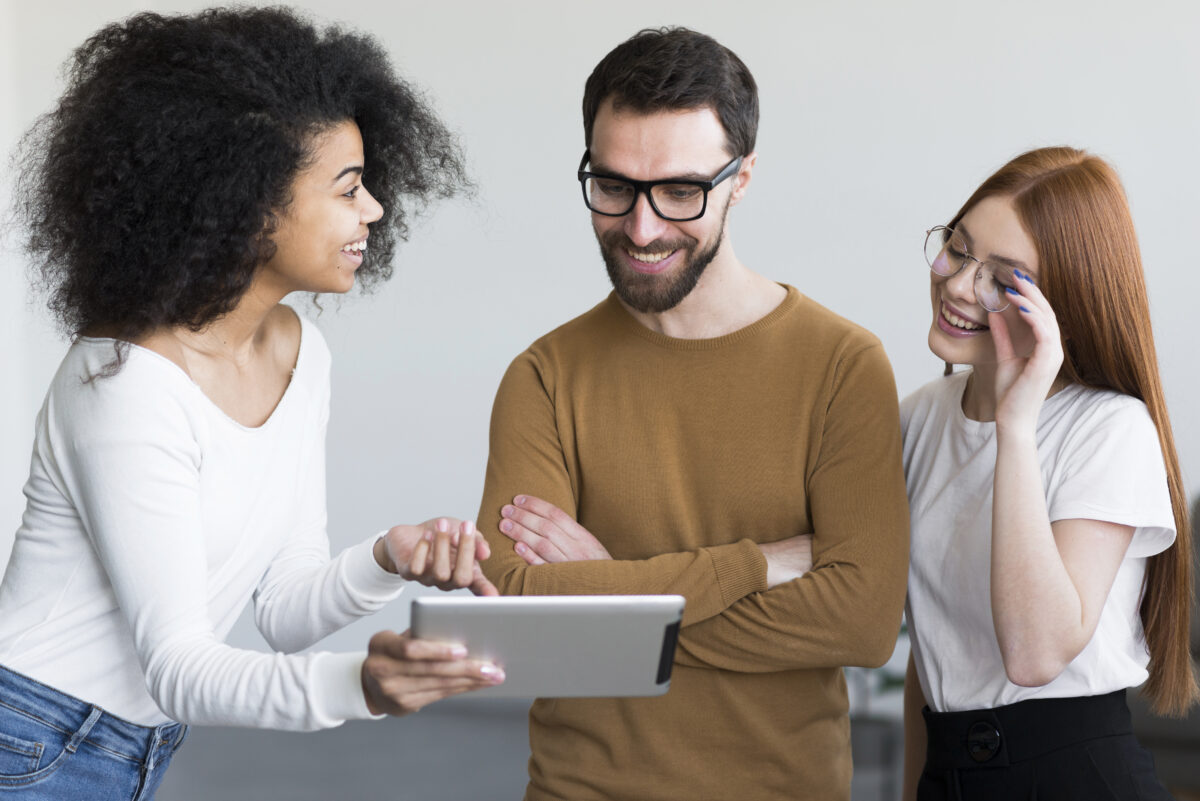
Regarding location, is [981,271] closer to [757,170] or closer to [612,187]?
[612,187]

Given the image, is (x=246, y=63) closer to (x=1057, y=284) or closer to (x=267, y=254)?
(x=267, y=254)

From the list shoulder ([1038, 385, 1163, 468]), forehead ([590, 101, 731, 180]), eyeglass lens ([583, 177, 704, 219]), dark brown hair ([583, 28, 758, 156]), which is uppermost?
dark brown hair ([583, 28, 758, 156])

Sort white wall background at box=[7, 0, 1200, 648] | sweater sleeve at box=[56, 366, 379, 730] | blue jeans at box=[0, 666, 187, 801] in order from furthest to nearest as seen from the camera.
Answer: white wall background at box=[7, 0, 1200, 648] → blue jeans at box=[0, 666, 187, 801] → sweater sleeve at box=[56, 366, 379, 730]

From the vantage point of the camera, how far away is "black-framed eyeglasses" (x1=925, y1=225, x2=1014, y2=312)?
168 cm

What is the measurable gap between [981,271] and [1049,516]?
36 cm

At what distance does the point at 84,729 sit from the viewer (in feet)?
4.95

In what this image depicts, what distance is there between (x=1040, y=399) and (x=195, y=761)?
3.58 metres

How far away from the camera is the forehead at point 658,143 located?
1786 millimetres

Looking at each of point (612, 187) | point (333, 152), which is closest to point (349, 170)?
point (333, 152)

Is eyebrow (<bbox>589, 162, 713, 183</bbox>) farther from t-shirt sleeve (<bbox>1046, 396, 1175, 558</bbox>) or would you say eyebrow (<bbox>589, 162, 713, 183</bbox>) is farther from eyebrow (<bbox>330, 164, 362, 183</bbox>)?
t-shirt sleeve (<bbox>1046, 396, 1175, 558</bbox>)

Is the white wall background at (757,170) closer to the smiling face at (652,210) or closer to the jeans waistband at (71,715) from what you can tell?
the smiling face at (652,210)

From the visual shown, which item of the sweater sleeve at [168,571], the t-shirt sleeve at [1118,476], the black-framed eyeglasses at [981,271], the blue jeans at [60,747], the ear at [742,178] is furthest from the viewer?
the ear at [742,178]

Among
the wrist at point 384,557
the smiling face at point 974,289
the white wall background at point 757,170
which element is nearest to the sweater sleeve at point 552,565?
the wrist at point 384,557

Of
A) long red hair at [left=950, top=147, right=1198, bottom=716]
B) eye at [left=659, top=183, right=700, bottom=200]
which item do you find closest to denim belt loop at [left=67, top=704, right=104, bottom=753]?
eye at [left=659, top=183, right=700, bottom=200]
